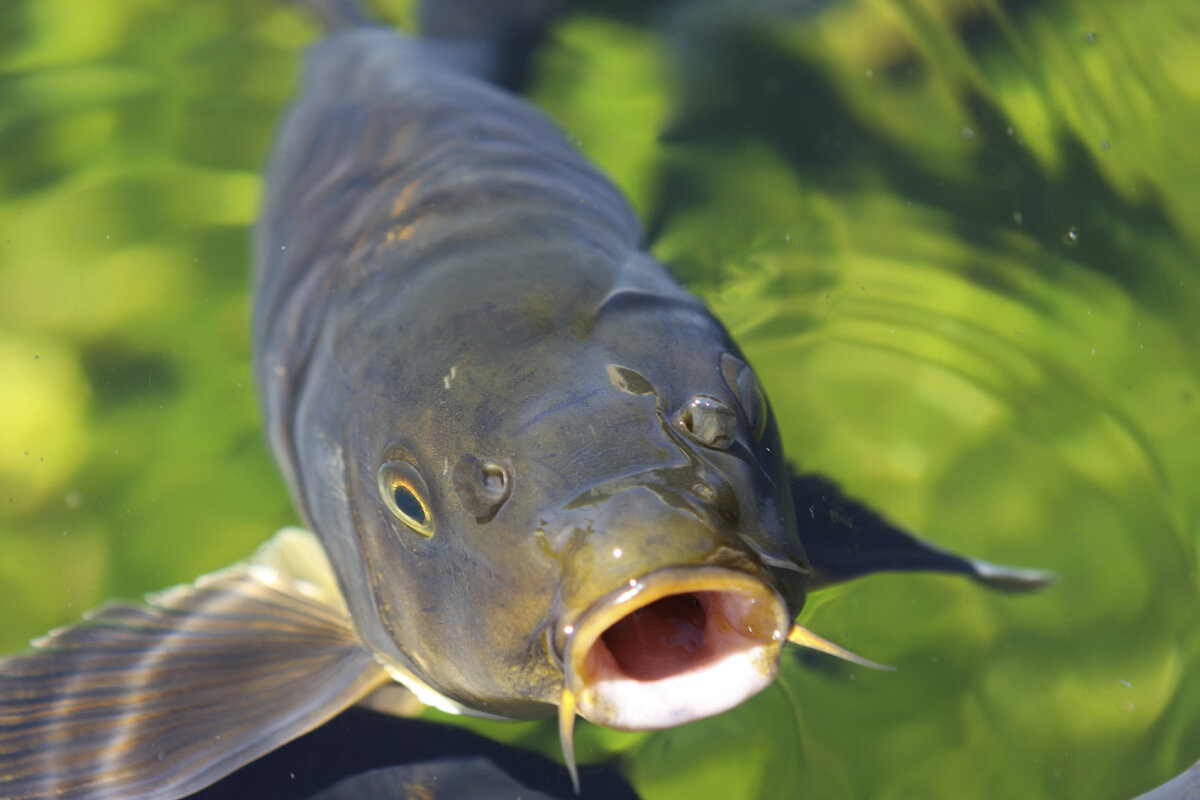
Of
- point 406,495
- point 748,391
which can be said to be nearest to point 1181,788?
point 748,391

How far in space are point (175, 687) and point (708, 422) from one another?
5.42 feet

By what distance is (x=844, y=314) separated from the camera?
3.96 metres

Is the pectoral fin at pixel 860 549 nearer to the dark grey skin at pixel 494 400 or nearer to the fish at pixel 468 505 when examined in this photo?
the fish at pixel 468 505

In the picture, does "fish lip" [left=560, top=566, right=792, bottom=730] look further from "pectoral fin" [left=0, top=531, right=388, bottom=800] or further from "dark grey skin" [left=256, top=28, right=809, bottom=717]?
"pectoral fin" [left=0, top=531, right=388, bottom=800]

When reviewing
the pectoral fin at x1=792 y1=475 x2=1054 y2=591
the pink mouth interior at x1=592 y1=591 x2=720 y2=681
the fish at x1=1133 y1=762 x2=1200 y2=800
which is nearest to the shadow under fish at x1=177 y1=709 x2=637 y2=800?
the pectoral fin at x1=792 y1=475 x2=1054 y2=591

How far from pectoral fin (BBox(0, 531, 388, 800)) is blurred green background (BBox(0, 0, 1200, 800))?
0.53 metres

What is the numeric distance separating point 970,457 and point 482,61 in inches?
100

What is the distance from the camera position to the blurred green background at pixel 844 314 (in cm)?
302

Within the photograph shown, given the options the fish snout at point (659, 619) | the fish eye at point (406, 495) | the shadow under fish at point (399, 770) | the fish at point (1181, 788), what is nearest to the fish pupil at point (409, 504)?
the fish eye at point (406, 495)

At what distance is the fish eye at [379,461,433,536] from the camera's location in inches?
86.8

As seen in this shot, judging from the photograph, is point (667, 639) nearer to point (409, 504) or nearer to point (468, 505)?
point (468, 505)

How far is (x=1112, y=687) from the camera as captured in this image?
306cm

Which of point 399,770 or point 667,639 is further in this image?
point 399,770

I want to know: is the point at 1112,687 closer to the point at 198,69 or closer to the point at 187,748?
the point at 187,748
